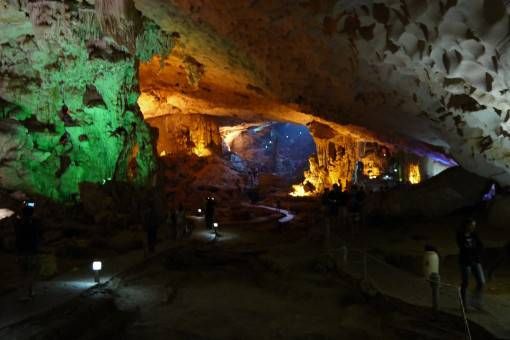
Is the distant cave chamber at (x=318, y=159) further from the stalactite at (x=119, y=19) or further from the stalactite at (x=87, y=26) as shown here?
the stalactite at (x=119, y=19)

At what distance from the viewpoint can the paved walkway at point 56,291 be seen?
6062mm

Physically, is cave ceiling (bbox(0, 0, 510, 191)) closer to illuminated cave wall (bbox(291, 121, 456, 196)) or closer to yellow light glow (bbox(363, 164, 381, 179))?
illuminated cave wall (bbox(291, 121, 456, 196))

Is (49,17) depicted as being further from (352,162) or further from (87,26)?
(352,162)

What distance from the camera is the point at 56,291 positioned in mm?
7277

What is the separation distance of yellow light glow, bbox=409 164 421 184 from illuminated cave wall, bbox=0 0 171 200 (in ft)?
Answer: 52.5

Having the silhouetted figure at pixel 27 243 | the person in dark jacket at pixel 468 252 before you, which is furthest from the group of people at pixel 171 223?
the person in dark jacket at pixel 468 252

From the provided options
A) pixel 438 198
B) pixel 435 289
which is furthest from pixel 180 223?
pixel 435 289

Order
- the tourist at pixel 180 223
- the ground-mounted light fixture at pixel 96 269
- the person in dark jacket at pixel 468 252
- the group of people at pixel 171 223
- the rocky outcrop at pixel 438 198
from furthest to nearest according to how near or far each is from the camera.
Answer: the rocky outcrop at pixel 438 198 < the tourist at pixel 180 223 < the group of people at pixel 171 223 < the ground-mounted light fixture at pixel 96 269 < the person in dark jacket at pixel 468 252

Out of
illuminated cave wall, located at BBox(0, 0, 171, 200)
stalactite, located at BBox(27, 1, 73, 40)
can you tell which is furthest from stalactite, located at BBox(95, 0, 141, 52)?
stalactite, located at BBox(27, 1, 73, 40)

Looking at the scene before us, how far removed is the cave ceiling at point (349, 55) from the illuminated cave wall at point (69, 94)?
81 mm

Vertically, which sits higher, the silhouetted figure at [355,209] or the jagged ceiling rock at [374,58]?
the jagged ceiling rock at [374,58]

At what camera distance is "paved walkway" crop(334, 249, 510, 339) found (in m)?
5.79

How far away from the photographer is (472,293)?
23.2 ft

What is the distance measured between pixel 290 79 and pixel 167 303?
25.2ft
